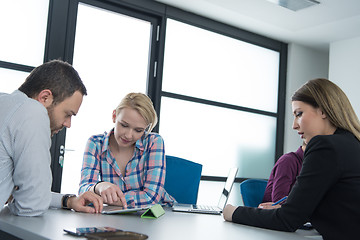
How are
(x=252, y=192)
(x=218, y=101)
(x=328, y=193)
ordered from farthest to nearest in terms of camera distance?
(x=218, y=101)
(x=252, y=192)
(x=328, y=193)

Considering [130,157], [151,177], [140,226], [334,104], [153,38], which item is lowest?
[140,226]

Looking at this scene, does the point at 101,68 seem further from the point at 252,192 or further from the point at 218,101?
the point at 252,192

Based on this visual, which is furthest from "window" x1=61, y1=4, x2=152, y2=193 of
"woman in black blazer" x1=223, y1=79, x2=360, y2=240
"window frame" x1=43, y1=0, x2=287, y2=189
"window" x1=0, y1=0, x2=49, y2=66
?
"woman in black blazer" x1=223, y1=79, x2=360, y2=240

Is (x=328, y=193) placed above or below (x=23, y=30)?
below

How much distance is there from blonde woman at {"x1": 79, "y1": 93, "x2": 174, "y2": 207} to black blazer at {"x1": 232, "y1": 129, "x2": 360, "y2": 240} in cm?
89

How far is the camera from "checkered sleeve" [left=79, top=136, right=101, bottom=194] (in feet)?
7.32

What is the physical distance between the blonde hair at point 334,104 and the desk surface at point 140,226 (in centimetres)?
47

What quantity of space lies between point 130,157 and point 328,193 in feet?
4.04

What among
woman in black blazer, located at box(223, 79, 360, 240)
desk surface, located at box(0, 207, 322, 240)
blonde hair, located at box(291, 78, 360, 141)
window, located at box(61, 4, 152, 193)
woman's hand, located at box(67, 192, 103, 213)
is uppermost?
window, located at box(61, 4, 152, 193)

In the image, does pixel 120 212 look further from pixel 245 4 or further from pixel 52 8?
pixel 245 4

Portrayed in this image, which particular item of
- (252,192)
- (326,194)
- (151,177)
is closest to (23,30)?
(151,177)

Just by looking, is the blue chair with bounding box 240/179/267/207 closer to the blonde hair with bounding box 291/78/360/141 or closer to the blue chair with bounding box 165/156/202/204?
the blue chair with bounding box 165/156/202/204

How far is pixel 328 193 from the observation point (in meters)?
1.54

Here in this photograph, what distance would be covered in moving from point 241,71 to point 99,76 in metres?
2.12
